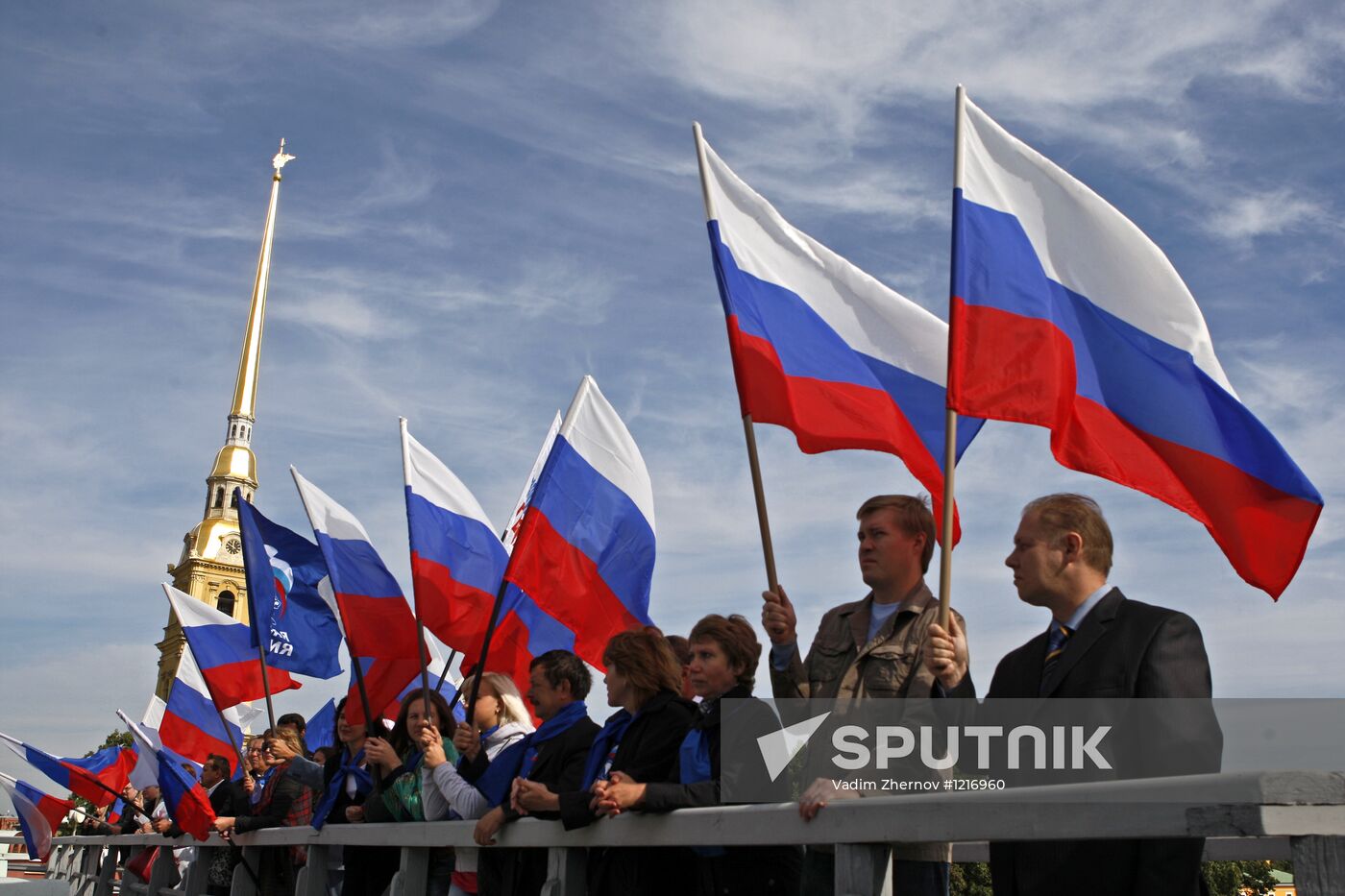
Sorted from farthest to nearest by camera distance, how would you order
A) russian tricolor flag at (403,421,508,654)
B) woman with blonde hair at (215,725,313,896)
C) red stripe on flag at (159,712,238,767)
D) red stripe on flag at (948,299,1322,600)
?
red stripe on flag at (159,712,238,767) → russian tricolor flag at (403,421,508,654) → woman with blonde hair at (215,725,313,896) → red stripe on flag at (948,299,1322,600)

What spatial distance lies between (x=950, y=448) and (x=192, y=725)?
1330 cm

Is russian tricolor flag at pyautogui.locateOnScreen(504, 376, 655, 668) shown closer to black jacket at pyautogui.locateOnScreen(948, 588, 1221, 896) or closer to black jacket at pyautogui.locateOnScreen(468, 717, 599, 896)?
black jacket at pyautogui.locateOnScreen(468, 717, 599, 896)

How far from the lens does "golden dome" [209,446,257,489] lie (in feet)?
311

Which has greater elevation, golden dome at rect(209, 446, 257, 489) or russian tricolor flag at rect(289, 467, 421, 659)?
golden dome at rect(209, 446, 257, 489)

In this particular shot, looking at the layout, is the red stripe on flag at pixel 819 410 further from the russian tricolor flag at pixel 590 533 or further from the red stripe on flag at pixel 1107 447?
the russian tricolor flag at pixel 590 533

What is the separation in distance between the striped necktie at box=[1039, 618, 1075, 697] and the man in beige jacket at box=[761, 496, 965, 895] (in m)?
0.45

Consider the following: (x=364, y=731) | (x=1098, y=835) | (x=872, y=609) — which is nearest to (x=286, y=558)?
(x=364, y=731)

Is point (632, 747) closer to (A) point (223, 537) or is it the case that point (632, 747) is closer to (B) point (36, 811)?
(B) point (36, 811)

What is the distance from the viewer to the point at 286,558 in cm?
1202

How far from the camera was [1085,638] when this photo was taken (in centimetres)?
390

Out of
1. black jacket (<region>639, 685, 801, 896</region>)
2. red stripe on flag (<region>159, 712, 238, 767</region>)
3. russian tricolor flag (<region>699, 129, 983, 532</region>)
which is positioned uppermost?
russian tricolor flag (<region>699, 129, 983, 532</region>)

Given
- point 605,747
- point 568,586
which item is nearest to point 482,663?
point 568,586

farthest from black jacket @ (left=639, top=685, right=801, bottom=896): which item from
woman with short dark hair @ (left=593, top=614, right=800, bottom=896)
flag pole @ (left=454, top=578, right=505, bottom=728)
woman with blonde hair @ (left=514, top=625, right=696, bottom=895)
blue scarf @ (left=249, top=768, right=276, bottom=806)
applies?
blue scarf @ (left=249, top=768, right=276, bottom=806)

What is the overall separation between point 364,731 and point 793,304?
4.42 meters
